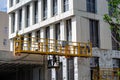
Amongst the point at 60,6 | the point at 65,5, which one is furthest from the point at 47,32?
the point at 65,5

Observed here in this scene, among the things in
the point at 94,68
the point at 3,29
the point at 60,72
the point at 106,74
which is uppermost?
the point at 3,29

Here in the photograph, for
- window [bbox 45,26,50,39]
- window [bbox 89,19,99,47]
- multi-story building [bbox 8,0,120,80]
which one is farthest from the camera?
window [bbox 45,26,50,39]

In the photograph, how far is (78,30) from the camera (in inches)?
1315

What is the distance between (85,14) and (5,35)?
33291 millimetres

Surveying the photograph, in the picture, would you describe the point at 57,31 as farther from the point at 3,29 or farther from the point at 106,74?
the point at 3,29

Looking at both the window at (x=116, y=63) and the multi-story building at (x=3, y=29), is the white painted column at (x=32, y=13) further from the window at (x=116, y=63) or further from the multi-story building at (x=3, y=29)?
the multi-story building at (x=3, y=29)

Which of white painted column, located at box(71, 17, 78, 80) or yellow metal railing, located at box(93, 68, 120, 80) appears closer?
white painted column, located at box(71, 17, 78, 80)

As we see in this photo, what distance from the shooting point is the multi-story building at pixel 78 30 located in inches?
1310

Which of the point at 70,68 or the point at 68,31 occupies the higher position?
the point at 68,31

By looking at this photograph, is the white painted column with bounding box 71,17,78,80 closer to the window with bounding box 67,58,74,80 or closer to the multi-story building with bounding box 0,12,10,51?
the window with bounding box 67,58,74,80

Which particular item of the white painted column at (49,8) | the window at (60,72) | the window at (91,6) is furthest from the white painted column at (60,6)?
the window at (60,72)

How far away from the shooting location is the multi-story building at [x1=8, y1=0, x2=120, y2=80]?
1310 inches

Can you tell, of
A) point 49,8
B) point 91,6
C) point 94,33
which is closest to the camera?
point 94,33

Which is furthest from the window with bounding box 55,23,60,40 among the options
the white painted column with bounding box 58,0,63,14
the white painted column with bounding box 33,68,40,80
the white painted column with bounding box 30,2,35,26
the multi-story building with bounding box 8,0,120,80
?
the white painted column with bounding box 30,2,35,26
